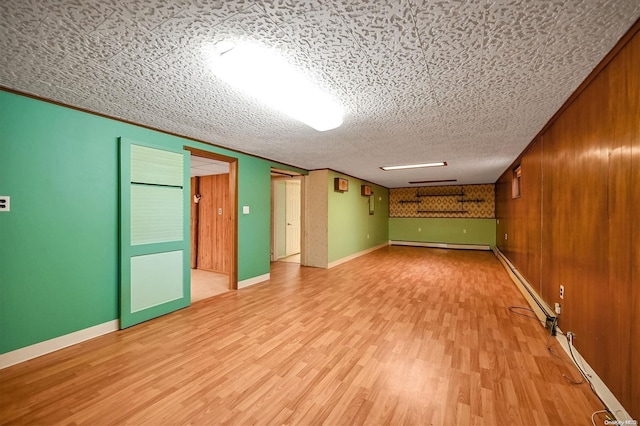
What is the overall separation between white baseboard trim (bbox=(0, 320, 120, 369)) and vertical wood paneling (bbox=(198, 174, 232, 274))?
99.8 inches

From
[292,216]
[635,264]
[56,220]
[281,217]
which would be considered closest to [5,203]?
[56,220]

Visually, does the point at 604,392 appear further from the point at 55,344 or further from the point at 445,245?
the point at 445,245

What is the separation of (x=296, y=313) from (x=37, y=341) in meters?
2.38

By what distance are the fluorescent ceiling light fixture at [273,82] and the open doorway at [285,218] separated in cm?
387

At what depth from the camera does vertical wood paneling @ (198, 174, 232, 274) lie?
16.9 feet

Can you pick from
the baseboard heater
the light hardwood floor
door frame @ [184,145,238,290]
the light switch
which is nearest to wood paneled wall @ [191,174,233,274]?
the light hardwood floor

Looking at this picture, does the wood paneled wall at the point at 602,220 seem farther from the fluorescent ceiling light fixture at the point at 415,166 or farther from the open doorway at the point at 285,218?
the open doorway at the point at 285,218

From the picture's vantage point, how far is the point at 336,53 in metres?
1.49

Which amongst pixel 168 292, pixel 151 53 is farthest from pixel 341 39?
pixel 168 292

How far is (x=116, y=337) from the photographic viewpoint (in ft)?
8.04

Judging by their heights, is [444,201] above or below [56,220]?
above

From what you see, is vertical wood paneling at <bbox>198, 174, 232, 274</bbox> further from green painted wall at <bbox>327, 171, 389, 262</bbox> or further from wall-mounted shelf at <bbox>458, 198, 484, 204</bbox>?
wall-mounted shelf at <bbox>458, 198, 484, 204</bbox>

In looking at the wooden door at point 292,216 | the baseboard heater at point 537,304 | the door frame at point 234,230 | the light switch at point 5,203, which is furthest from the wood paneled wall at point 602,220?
the wooden door at point 292,216

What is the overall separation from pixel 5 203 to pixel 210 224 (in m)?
3.48
